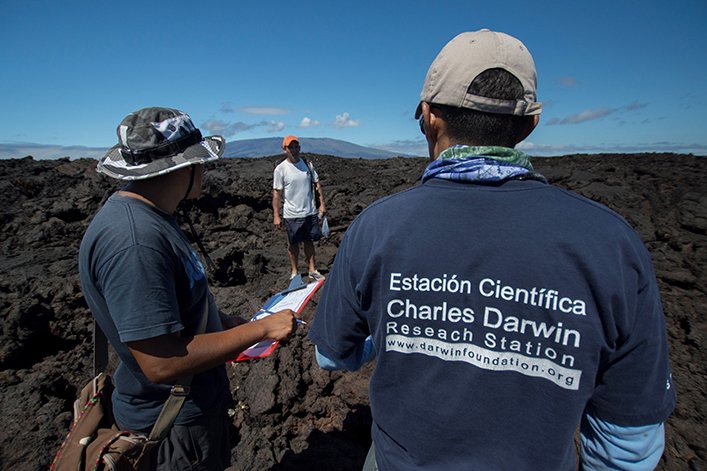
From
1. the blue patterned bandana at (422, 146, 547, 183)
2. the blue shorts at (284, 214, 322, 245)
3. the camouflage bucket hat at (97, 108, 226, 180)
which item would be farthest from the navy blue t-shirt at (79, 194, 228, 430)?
the blue shorts at (284, 214, 322, 245)

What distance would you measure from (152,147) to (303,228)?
436cm

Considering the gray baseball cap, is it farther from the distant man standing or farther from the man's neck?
the distant man standing

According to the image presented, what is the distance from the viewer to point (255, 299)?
4.89 metres

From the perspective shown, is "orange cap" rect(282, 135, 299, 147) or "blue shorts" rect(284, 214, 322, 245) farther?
"blue shorts" rect(284, 214, 322, 245)

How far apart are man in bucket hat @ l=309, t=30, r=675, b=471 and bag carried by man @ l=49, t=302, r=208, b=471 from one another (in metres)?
0.93

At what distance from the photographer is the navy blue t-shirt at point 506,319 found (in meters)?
0.82

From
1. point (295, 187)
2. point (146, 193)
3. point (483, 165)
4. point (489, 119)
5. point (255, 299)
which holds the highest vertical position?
point (489, 119)

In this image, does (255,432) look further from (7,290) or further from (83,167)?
(83,167)

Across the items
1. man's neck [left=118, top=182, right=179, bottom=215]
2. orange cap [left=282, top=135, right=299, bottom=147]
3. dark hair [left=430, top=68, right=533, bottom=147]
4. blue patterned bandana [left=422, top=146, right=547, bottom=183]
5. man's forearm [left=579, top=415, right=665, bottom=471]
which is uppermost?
orange cap [left=282, top=135, right=299, bottom=147]

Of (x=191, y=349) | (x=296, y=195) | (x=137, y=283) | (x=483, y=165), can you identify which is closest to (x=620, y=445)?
(x=483, y=165)

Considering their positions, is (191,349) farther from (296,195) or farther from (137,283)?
(296,195)

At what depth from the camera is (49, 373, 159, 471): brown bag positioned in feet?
4.40

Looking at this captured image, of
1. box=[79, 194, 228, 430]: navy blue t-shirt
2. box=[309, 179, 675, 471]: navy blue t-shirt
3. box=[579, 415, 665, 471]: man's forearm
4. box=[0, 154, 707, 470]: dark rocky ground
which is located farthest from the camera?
box=[0, 154, 707, 470]: dark rocky ground

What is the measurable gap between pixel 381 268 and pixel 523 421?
50 cm
